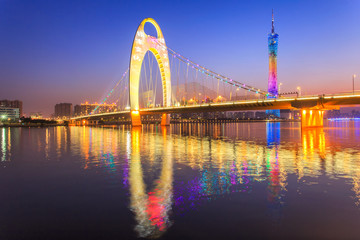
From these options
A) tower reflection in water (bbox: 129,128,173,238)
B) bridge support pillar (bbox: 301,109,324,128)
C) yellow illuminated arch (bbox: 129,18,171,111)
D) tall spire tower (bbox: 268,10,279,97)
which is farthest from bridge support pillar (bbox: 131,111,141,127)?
tall spire tower (bbox: 268,10,279,97)

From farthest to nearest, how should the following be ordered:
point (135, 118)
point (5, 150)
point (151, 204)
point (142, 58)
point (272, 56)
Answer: point (272, 56) → point (135, 118) → point (142, 58) → point (5, 150) → point (151, 204)

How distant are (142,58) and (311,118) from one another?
4195cm

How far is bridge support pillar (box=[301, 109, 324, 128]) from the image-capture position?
50.7 meters

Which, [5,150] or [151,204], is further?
[5,150]

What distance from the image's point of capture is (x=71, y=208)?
6.76 m

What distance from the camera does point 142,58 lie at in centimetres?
7112

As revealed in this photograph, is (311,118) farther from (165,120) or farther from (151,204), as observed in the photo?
(151,204)

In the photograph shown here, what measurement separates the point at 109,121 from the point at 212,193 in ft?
564

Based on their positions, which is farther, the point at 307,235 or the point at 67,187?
the point at 67,187

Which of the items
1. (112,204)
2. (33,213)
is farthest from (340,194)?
(33,213)

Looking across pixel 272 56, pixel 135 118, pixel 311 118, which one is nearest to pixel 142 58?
pixel 135 118

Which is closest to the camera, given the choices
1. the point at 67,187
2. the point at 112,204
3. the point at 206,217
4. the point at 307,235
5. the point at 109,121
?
the point at 307,235

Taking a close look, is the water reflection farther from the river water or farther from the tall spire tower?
the tall spire tower

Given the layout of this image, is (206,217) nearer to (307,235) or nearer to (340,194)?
(307,235)
